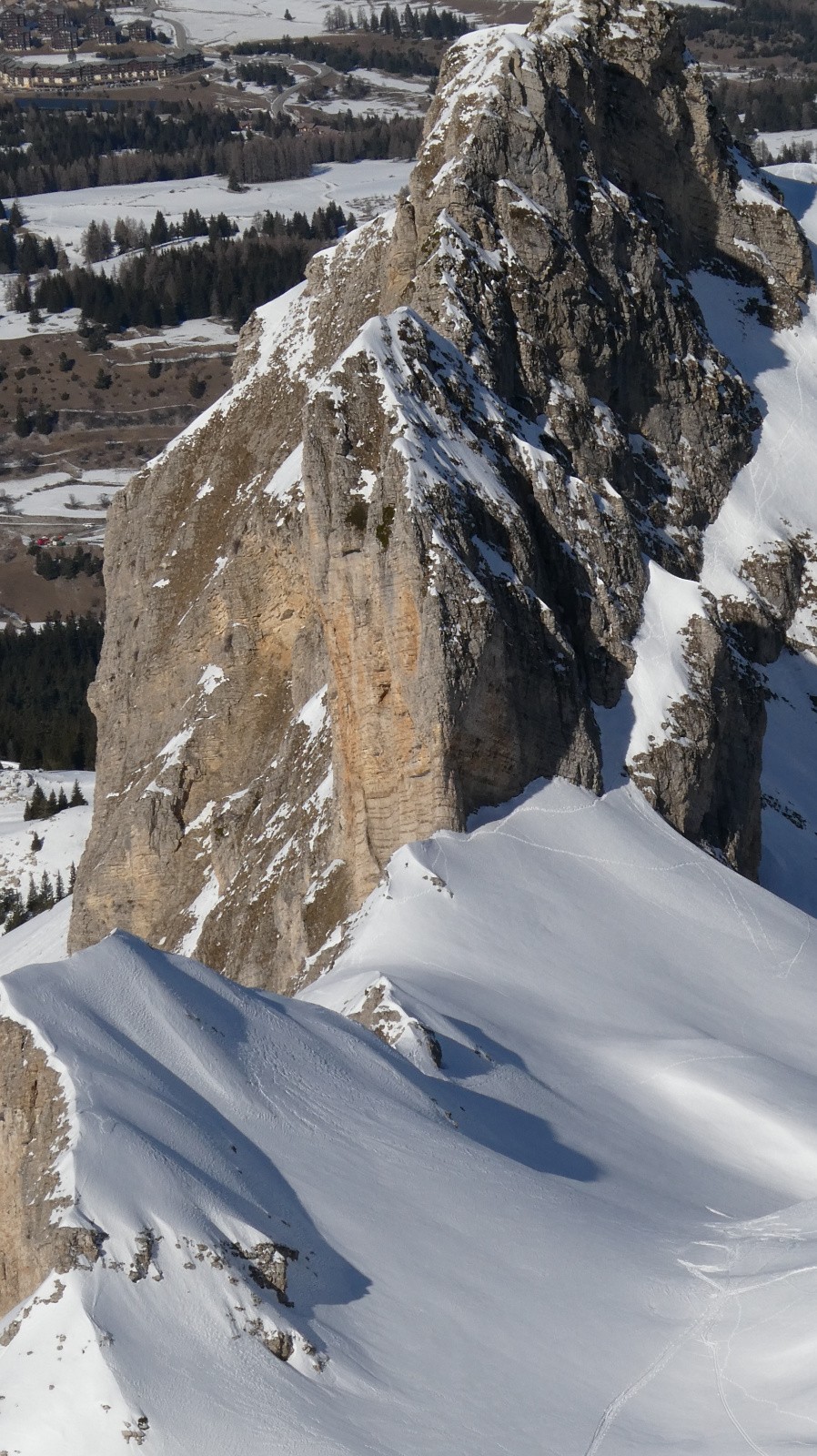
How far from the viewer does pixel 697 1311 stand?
28.8 metres

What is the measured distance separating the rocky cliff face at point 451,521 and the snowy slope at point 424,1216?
5.68 meters

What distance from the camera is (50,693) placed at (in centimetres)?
14450

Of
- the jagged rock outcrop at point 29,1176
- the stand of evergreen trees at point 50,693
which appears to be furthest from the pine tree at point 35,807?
the jagged rock outcrop at point 29,1176

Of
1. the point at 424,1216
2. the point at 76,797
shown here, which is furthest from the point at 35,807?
the point at 424,1216

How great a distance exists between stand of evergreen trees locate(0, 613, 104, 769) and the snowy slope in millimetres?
81786

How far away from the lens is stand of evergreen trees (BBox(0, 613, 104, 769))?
405ft

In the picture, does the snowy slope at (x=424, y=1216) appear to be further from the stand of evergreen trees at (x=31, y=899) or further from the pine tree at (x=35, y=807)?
the pine tree at (x=35, y=807)

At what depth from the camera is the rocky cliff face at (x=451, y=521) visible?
44625mm

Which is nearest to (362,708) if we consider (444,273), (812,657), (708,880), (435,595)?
(435,595)

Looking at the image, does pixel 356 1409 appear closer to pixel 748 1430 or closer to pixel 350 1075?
pixel 748 1430

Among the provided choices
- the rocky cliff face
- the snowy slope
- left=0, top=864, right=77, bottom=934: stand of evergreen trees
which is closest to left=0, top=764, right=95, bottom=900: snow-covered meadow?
left=0, top=864, right=77, bottom=934: stand of evergreen trees

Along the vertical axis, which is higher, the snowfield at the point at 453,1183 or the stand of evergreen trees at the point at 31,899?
the snowfield at the point at 453,1183

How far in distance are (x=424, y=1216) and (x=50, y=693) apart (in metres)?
118

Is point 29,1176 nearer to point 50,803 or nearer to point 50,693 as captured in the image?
point 50,803
